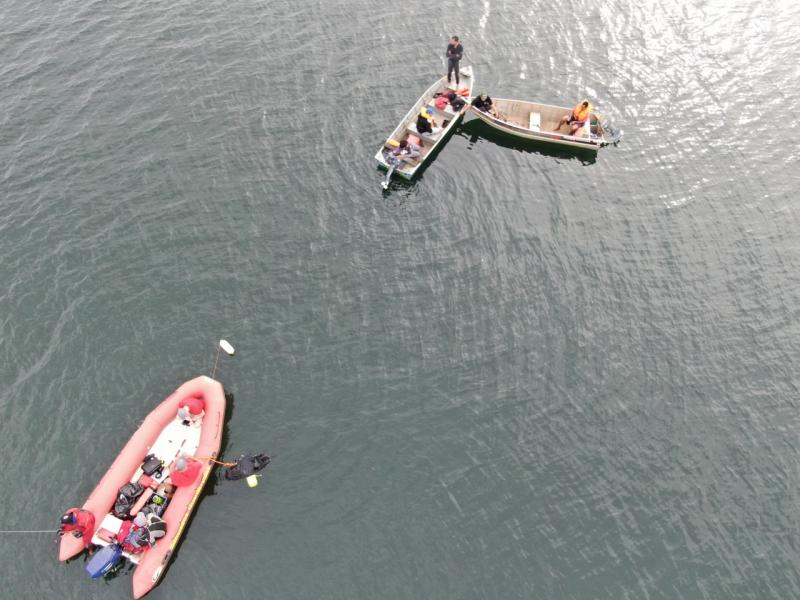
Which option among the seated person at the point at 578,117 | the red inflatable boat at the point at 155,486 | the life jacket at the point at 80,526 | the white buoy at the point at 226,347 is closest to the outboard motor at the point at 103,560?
the red inflatable boat at the point at 155,486

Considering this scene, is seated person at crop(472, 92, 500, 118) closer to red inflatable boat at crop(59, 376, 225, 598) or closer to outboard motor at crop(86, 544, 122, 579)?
red inflatable boat at crop(59, 376, 225, 598)

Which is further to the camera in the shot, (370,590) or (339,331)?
(339,331)

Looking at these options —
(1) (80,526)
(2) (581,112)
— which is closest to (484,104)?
(2) (581,112)

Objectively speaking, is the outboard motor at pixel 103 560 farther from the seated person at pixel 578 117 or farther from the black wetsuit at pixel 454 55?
the seated person at pixel 578 117

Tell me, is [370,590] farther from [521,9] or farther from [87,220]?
[521,9]

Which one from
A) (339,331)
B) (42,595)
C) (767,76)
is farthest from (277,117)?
(767,76)

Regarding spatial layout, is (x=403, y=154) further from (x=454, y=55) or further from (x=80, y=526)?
(x=80, y=526)
